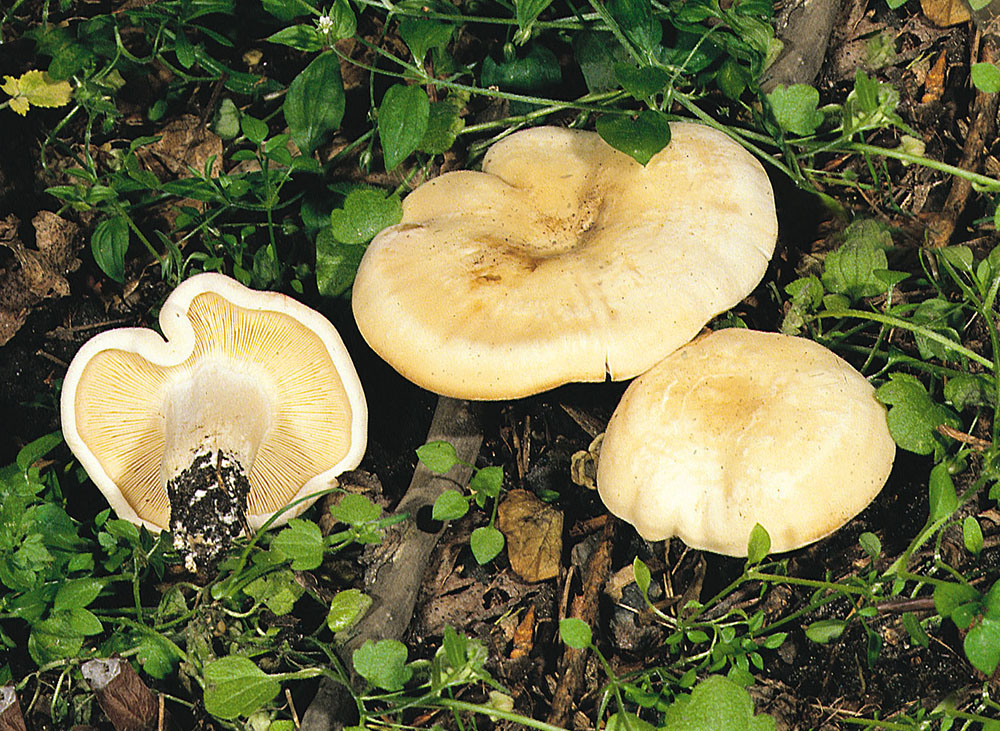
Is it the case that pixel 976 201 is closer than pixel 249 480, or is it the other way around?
pixel 249 480

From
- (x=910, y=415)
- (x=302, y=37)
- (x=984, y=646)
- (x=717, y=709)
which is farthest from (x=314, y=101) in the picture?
(x=984, y=646)

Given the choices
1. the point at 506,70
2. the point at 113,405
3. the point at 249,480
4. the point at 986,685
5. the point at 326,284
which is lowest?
the point at 986,685

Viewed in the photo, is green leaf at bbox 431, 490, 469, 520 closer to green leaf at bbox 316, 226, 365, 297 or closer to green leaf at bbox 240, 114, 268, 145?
green leaf at bbox 316, 226, 365, 297

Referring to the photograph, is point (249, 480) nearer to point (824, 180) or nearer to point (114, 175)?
point (114, 175)

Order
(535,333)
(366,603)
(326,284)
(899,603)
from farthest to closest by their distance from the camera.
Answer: (326,284)
(366,603)
(899,603)
(535,333)

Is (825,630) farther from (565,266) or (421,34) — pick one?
→ (421,34)

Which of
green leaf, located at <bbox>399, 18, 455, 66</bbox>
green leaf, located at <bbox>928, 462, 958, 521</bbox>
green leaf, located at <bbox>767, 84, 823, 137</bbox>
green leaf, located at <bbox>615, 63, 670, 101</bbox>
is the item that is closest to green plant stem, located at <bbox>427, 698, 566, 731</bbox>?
green leaf, located at <bbox>928, 462, 958, 521</bbox>

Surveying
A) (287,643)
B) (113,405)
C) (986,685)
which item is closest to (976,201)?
(986,685)

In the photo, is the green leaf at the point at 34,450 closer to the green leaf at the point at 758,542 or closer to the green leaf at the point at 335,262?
the green leaf at the point at 335,262
